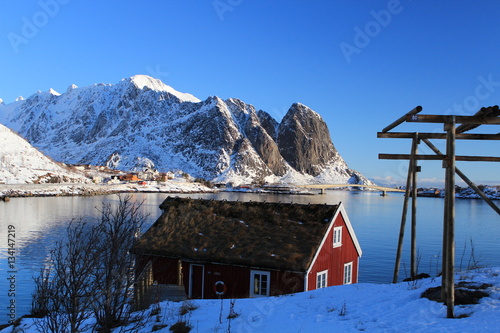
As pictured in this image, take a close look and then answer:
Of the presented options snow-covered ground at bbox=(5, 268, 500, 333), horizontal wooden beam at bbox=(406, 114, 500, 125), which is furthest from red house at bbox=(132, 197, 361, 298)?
horizontal wooden beam at bbox=(406, 114, 500, 125)

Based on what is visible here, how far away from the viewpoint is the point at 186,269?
711 inches

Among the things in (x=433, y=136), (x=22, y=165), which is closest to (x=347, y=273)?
(x=433, y=136)

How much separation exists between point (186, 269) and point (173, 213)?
10.6ft

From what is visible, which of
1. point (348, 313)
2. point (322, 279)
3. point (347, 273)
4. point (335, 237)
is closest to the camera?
point (348, 313)

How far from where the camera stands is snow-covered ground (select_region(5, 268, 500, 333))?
7155mm

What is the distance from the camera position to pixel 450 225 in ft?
23.8

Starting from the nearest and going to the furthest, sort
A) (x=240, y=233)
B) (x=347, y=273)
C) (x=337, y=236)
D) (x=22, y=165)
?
(x=240, y=233) → (x=337, y=236) → (x=347, y=273) → (x=22, y=165)

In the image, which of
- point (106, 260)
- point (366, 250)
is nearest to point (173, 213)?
point (106, 260)

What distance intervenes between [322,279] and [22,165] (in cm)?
13862

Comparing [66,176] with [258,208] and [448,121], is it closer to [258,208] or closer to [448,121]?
[258,208]

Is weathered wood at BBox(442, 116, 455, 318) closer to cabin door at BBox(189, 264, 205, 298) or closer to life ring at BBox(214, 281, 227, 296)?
life ring at BBox(214, 281, 227, 296)

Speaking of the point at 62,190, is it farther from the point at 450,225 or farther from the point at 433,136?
the point at 450,225

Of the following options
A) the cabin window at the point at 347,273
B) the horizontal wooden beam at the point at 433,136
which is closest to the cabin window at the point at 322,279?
the cabin window at the point at 347,273

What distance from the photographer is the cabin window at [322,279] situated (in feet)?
59.2
